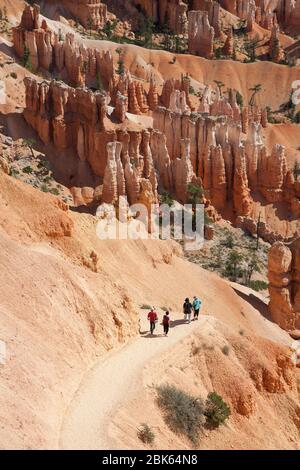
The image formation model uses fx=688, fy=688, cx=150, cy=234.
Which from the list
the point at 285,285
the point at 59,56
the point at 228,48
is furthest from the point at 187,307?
the point at 228,48

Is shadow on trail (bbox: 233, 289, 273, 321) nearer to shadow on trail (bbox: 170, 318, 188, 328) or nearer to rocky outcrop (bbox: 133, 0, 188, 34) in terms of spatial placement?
shadow on trail (bbox: 170, 318, 188, 328)

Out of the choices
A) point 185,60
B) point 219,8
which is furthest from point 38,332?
point 219,8

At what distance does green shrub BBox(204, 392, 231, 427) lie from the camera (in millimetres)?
18156

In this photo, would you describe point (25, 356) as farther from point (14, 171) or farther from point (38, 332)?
point (14, 171)

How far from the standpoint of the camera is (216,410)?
1836 cm

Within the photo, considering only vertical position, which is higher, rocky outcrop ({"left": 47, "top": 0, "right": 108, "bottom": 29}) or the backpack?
the backpack

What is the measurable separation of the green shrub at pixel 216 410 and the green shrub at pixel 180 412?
0.89 feet

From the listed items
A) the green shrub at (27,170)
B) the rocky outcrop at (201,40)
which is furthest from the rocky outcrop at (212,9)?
the green shrub at (27,170)

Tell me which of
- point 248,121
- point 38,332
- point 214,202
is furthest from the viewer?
point 248,121

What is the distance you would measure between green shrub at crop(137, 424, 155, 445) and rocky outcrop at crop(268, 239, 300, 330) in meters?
20.2

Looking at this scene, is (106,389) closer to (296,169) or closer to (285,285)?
(285,285)

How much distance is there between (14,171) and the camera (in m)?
45.6

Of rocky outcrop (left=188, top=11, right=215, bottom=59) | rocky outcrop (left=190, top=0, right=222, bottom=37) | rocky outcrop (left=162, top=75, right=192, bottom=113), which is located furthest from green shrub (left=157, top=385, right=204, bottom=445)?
rocky outcrop (left=190, top=0, right=222, bottom=37)

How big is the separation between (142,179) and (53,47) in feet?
80.2
